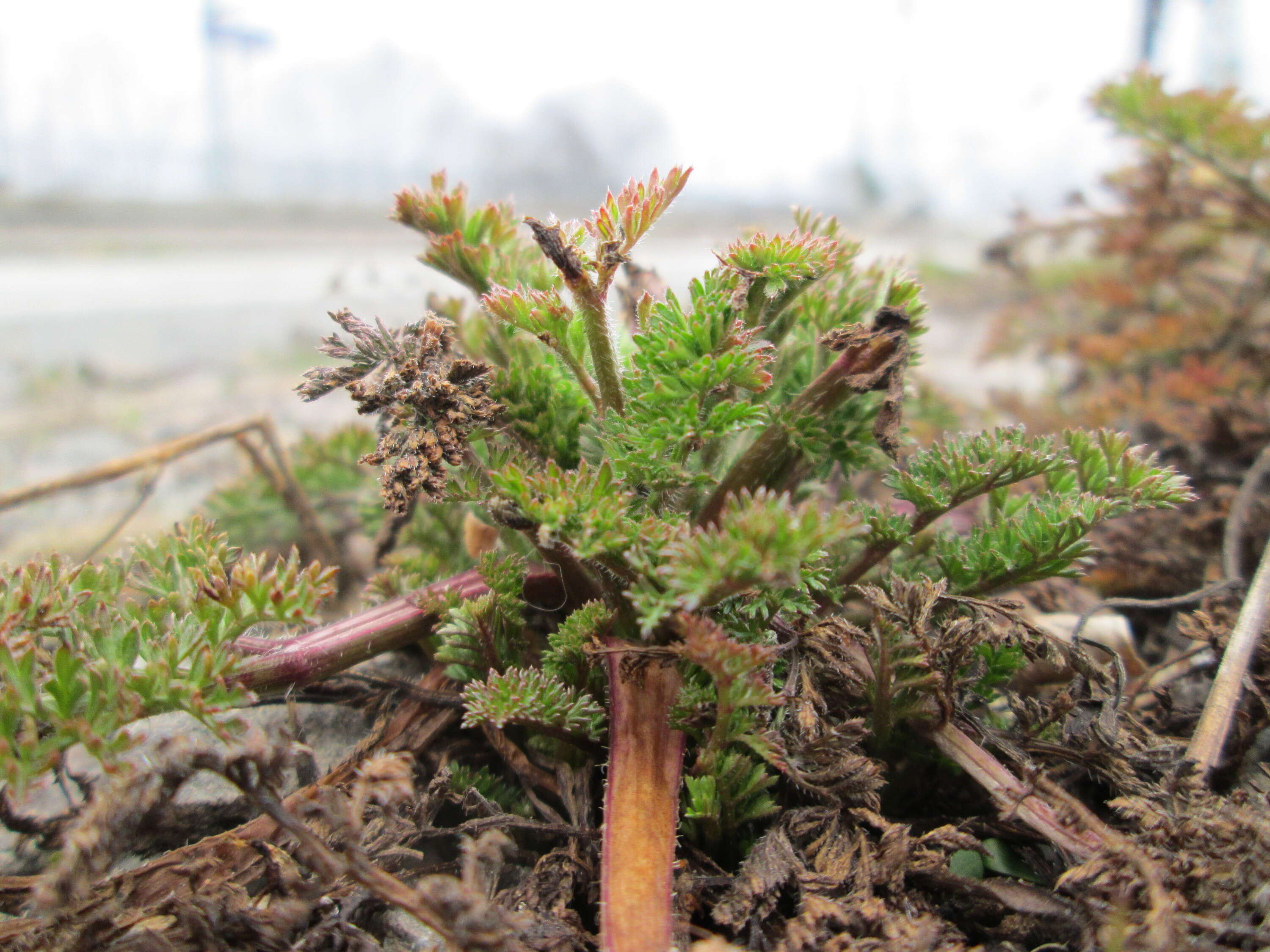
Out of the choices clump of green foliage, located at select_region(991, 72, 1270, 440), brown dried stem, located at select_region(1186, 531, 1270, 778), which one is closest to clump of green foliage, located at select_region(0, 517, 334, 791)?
brown dried stem, located at select_region(1186, 531, 1270, 778)

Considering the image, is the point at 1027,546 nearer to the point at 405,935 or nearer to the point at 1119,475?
the point at 1119,475

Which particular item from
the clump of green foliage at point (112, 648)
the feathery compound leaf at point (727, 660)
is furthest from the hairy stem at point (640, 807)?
the clump of green foliage at point (112, 648)

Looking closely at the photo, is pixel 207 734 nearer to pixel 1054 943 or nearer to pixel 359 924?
pixel 359 924

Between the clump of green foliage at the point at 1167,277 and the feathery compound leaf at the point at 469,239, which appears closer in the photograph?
the feathery compound leaf at the point at 469,239

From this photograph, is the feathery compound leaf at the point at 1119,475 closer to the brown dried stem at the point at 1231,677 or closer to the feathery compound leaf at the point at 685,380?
the brown dried stem at the point at 1231,677

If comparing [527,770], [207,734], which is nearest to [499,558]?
[527,770]

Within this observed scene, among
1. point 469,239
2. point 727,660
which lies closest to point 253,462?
point 469,239

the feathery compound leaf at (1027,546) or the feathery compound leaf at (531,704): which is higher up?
the feathery compound leaf at (1027,546)
